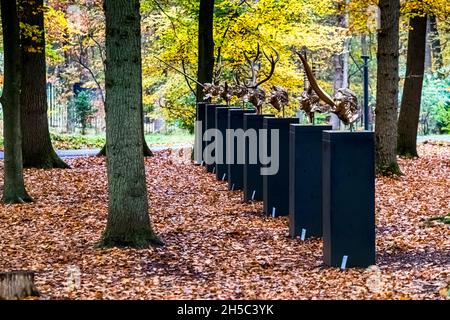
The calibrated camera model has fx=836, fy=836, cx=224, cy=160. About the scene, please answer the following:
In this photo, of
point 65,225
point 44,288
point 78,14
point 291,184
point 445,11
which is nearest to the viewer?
point 44,288

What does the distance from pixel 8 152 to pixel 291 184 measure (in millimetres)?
5669

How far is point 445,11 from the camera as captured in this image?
72.1 ft

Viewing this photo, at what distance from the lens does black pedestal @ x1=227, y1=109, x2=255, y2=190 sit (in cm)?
1788

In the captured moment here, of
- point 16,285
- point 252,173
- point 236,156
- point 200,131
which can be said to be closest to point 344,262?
point 16,285

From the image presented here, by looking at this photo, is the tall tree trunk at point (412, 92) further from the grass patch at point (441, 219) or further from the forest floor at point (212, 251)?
the grass patch at point (441, 219)

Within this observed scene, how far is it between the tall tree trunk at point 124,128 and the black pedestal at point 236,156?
6823 mm

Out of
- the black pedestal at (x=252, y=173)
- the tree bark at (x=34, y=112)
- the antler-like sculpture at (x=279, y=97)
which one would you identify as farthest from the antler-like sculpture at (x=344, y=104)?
the tree bark at (x=34, y=112)

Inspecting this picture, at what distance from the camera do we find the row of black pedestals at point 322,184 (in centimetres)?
961

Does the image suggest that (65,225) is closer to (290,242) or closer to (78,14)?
(290,242)

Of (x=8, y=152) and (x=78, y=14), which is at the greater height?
(x=78, y=14)

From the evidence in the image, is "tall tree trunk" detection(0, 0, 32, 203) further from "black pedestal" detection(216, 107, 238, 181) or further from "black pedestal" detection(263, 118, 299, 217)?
"black pedestal" detection(216, 107, 238, 181)

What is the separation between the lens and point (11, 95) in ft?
47.4

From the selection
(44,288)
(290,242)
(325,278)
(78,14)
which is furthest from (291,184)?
(78,14)
